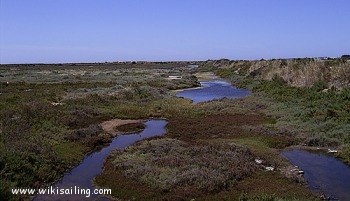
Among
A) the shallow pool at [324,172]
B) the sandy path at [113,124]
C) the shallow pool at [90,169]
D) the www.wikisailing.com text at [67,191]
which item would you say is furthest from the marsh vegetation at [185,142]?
the shallow pool at [324,172]

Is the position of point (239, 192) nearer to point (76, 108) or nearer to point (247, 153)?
point (247, 153)

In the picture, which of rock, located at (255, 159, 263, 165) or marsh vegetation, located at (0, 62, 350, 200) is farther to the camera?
rock, located at (255, 159, 263, 165)

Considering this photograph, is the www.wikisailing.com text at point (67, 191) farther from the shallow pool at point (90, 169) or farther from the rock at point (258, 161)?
the rock at point (258, 161)

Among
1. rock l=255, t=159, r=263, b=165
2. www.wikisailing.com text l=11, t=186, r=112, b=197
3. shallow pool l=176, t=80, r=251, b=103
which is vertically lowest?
shallow pool l=176, t=80, r=251, b=103

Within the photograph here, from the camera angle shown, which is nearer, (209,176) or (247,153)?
(209,176)

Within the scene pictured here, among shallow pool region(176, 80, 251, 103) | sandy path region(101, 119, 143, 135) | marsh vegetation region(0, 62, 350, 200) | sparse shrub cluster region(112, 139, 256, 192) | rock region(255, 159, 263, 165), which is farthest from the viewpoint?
shallow pool region(176, 80, 251, 103)

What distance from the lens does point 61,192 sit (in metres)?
19.2

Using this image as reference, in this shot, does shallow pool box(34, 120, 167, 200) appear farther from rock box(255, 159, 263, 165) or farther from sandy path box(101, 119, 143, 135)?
rock box(255, 159, 263, 165)

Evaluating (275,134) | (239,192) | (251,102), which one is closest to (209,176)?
(239,192)

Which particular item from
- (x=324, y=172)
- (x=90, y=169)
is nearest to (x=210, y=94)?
(x=324, y=172)

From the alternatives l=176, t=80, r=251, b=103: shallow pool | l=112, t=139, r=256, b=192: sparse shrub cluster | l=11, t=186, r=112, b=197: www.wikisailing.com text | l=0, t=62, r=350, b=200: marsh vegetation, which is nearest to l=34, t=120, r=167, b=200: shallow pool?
l=11, t=186, r=112, b=197: www.wikisailing.com text

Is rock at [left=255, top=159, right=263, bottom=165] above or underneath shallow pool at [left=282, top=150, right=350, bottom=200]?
above

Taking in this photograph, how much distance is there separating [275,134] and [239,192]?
13.6 meters

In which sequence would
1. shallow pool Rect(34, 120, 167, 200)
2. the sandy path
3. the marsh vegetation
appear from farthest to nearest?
the sandy path, the marsh vegetation, shallow pool Rect(34, 120, 167, 200)
